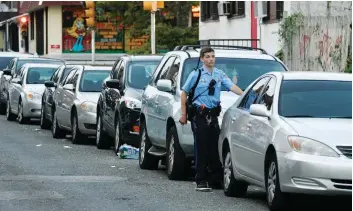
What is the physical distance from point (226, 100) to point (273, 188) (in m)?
3.47

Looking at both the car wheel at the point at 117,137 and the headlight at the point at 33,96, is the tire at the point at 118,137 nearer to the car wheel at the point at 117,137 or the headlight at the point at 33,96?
the car wheel at the point at 117,137

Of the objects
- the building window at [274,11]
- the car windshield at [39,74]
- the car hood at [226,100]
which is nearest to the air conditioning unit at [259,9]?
the building window at [274,11]

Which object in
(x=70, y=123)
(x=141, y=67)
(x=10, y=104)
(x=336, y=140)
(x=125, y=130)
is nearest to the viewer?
(x=336, y=140)

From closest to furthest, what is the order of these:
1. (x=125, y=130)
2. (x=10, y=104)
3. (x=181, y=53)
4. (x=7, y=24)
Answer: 1. (x=181, y=53)
2. (x=125, y=130)
3. (x=10, y=104)
4. (x=7, y=24)

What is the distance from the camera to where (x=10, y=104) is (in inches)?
1241

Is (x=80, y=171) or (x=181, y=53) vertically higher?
(x=181, y=53)

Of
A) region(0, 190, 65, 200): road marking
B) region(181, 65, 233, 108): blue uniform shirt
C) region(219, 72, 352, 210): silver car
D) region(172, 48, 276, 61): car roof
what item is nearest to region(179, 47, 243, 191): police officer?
region(181, 65, 233, 108): blue uniform shirt

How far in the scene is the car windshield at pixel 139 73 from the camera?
64.8 ft

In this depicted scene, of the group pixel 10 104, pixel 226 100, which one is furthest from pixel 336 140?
pixel 10 104

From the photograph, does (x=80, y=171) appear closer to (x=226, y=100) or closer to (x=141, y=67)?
(x=226, y=100)

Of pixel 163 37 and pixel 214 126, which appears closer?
pixel 214 126

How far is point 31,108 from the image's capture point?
96.9 ft

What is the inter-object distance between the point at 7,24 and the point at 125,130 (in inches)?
2109

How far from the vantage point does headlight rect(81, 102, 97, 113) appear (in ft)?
73.2
